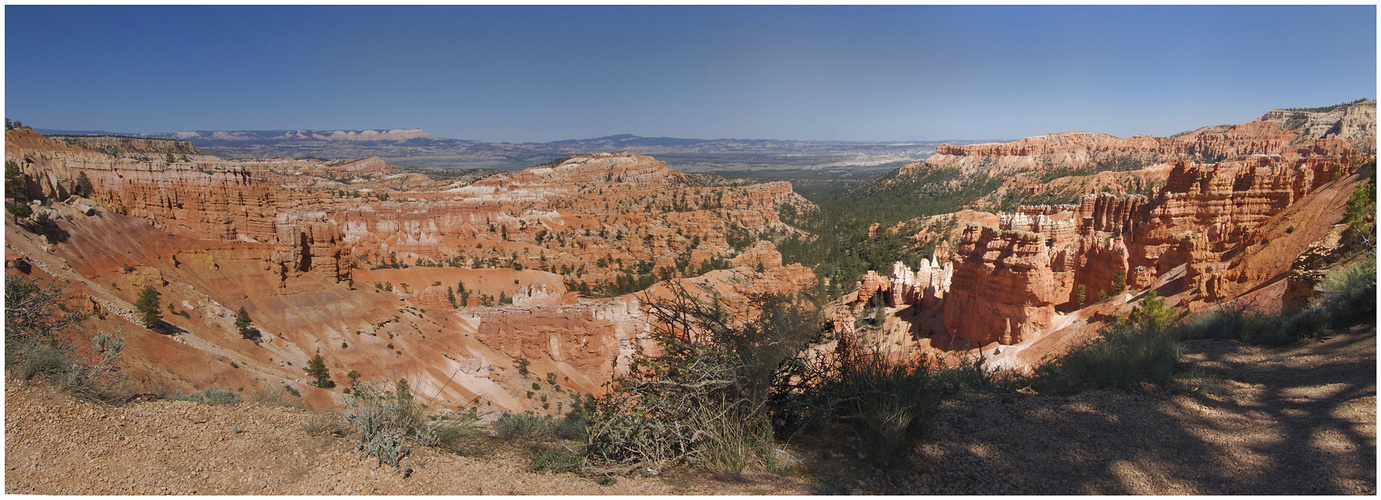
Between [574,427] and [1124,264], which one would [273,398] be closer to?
[574,427]

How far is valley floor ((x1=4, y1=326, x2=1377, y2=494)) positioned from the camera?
444 cm

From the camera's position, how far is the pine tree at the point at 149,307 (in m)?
13.9

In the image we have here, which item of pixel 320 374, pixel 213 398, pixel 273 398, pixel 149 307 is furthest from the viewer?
pixel 320 374

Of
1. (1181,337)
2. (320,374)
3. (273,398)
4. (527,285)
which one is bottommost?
(527,285)

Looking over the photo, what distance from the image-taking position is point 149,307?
14.0 m

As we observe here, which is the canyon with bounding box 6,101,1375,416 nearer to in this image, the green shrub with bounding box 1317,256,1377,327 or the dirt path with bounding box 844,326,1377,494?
the dirt path with bounding box 844,326,1377,494

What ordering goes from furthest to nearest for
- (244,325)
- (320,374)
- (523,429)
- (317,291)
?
(317,291) < (244,325) < (320,374) < (523,429)

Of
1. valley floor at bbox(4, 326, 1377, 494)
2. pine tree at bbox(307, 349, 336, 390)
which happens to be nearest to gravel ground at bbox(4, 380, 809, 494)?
valley floor at bbox(4, 326, 1377, 494)

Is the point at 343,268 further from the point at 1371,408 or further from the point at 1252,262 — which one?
the point at 1252,262

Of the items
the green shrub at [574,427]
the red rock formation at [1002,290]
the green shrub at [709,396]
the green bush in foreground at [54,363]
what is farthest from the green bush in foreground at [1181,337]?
the red rock formation at [1002,290]

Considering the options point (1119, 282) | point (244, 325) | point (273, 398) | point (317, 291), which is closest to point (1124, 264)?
point (1119, 282)

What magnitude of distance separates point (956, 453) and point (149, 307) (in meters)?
17.1

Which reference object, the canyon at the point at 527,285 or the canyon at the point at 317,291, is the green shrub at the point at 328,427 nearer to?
the canyon at the point at 317,291

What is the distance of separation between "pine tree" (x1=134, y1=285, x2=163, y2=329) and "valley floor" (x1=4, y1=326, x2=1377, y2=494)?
1042 centimetres
